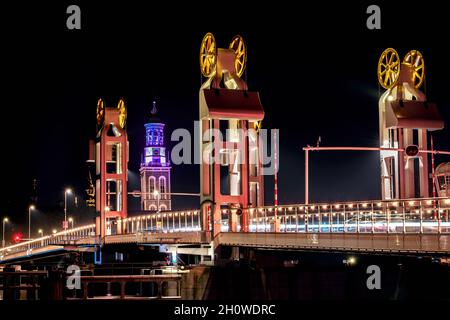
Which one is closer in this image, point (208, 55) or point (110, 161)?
point (208, 55)

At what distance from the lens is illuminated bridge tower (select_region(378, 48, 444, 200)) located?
64.5m

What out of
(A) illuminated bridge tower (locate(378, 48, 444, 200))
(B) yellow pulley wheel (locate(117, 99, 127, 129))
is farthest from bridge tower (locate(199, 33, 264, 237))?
(B) yellow pulley wheel (locate(117, 99, 127, 129))

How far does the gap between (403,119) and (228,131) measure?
556 inches

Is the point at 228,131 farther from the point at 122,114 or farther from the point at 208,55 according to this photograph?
the point at 122,114

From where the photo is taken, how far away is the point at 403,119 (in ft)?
211

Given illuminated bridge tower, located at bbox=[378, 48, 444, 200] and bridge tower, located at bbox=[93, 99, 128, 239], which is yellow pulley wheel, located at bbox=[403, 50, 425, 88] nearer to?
illuminated bridge tower, located at bbox=[378, 48, 444, 200]

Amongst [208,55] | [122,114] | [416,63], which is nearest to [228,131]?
[208,55]

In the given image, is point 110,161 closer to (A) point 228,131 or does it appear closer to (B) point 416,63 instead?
(A) point 228,131

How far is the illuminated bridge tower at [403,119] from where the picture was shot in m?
64.5

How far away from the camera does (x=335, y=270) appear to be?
65.6 meters

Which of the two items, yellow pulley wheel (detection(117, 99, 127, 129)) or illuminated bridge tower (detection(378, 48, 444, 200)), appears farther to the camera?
yellow pulley wheel (detection(117, 99, 127, 129))

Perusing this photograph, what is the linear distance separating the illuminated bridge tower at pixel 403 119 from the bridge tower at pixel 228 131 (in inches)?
360

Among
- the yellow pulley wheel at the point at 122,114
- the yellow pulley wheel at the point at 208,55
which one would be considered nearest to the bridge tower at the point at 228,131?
the yellow pulley wheel at the point at 208,55

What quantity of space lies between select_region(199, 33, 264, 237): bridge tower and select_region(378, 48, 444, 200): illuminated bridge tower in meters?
9.15
